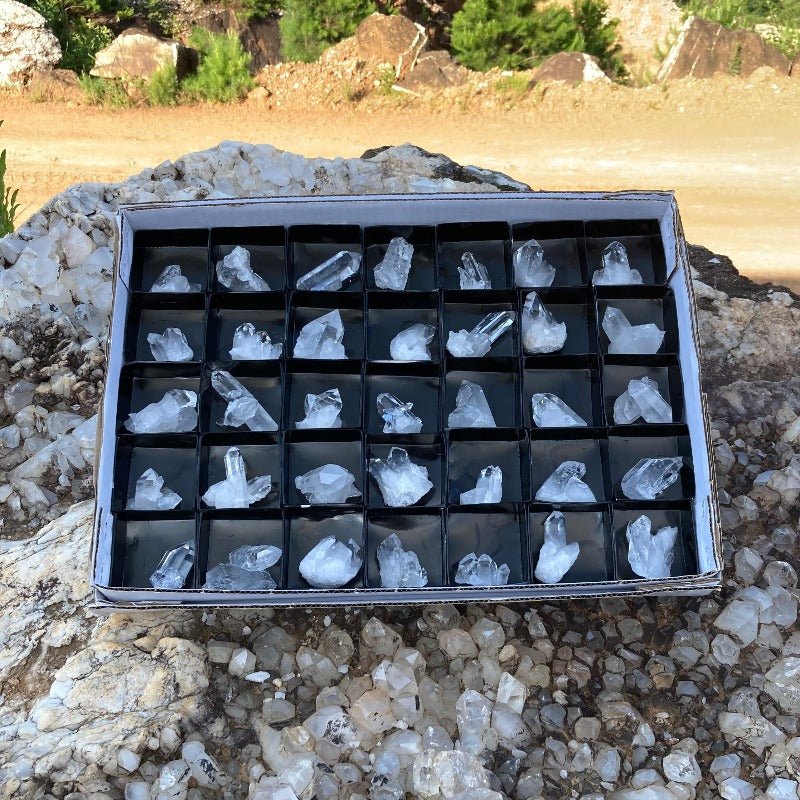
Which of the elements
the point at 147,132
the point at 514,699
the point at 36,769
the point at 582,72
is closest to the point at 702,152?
the point at 582,72

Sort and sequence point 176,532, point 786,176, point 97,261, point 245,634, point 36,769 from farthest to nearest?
point 786,176, point 97,261, point 245,634, point 176,532, point 36,769

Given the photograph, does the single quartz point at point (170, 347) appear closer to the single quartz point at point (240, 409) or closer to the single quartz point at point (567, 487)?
the single quartz point at point (240, 409)

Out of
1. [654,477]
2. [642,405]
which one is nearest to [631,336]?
[642,405]

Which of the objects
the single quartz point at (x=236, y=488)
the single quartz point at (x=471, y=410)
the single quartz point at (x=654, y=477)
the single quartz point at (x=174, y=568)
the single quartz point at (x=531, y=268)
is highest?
the single quartz point at (x=531, y=268)

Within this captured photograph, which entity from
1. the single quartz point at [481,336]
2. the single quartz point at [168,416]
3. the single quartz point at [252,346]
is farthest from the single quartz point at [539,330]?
the single quartz point at [168,416]

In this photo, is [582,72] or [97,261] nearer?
[97,261]

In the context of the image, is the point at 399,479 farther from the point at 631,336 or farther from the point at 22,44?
the point at 22,44

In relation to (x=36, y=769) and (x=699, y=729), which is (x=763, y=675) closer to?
(x=699, y=729)
